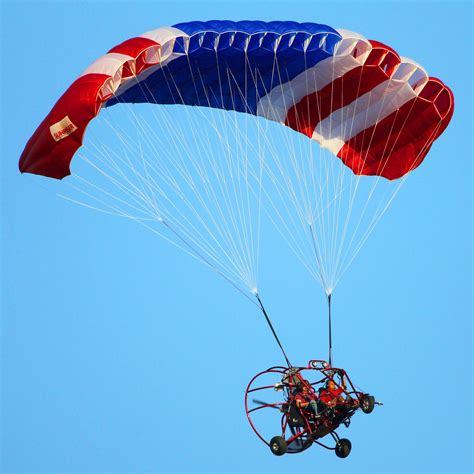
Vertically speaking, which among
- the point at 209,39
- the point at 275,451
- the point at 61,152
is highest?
the point at 209,39

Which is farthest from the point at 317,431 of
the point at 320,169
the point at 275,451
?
the point at 320,169

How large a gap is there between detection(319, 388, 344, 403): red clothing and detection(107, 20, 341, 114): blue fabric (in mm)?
5196

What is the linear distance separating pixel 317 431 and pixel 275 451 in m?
0.66

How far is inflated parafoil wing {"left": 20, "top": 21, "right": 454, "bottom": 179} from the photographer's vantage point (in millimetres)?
21234

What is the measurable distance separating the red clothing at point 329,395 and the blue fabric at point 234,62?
17.0 feet

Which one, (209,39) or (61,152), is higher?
(209,39)

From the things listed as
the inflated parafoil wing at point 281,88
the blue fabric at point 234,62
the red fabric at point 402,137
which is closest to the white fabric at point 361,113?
the inflated parafoil wing at point 281,88

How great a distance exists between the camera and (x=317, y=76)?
23.3m

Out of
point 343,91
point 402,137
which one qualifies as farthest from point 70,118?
point 402,137

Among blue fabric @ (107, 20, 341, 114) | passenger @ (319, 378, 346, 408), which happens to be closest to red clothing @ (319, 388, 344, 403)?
passenger @ (319, 378, 346, 408)

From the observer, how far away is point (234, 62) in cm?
2270

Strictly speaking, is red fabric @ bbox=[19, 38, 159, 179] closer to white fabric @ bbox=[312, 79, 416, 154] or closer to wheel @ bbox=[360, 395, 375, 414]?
white fabric @ bbox=[312, 79, 416, 154]

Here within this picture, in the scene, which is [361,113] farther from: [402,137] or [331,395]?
[331,395]

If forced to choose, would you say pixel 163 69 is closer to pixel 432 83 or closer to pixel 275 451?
pixel 432 83
